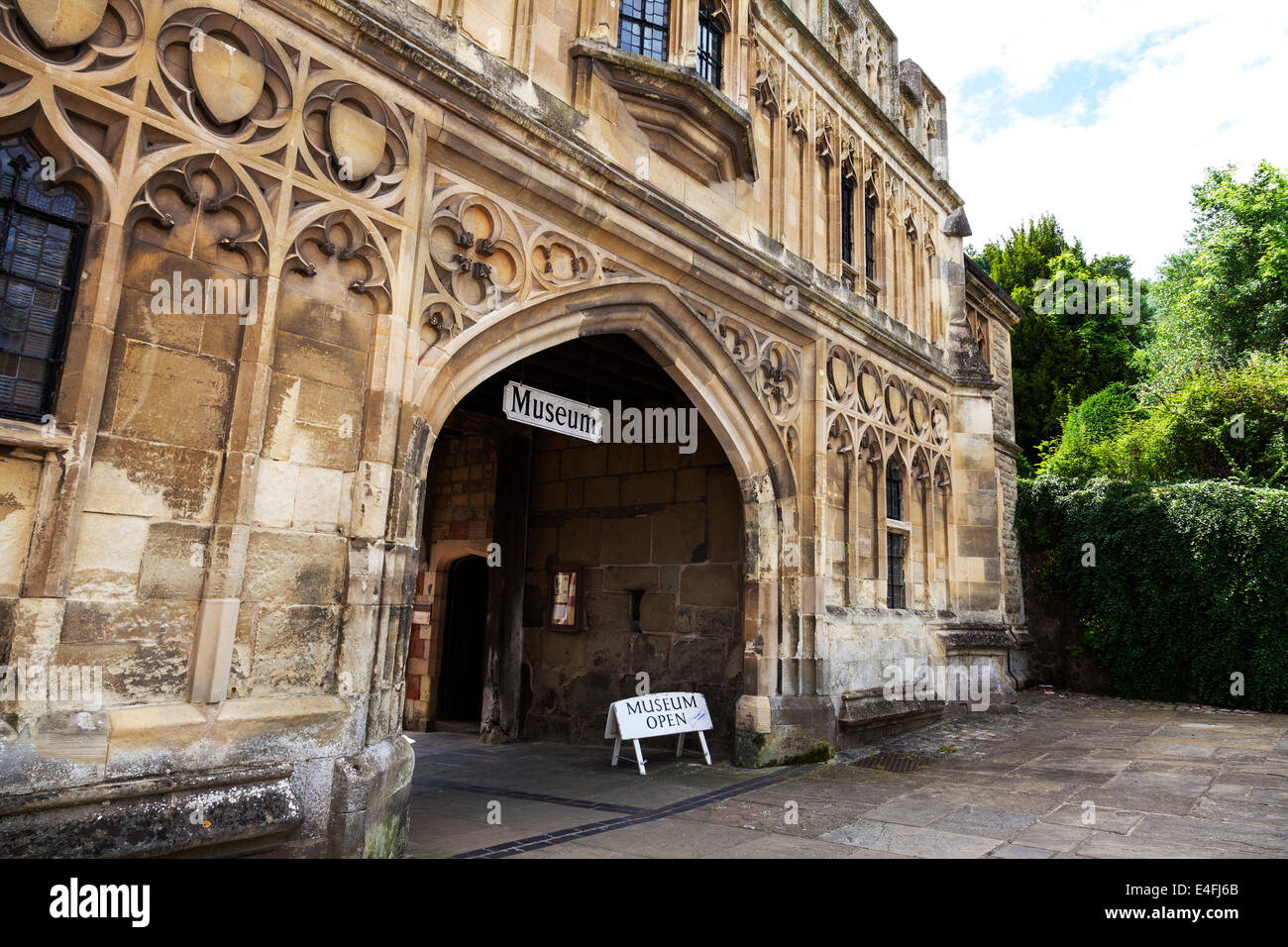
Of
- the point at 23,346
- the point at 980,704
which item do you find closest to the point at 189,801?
the point at 23,346

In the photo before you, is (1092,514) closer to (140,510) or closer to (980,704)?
(980,704)

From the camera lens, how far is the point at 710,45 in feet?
22.1

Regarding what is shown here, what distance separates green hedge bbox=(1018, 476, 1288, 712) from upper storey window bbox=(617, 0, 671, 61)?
34.0 feet

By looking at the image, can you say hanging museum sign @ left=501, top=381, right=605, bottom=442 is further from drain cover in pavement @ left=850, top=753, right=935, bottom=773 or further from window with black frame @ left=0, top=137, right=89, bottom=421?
drain cover in pavement @ left=850, top=753, right=935, bottom=773

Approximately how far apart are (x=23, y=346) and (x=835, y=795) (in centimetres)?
517

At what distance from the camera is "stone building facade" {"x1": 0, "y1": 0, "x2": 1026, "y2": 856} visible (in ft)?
10.0

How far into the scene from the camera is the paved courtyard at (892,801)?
13.9 ft

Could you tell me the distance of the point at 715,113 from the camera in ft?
19.9

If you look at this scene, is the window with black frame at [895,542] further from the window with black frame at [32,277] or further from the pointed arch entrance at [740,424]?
the window with black frame at [32,277]

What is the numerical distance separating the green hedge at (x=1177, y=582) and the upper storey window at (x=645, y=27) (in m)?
10.4
